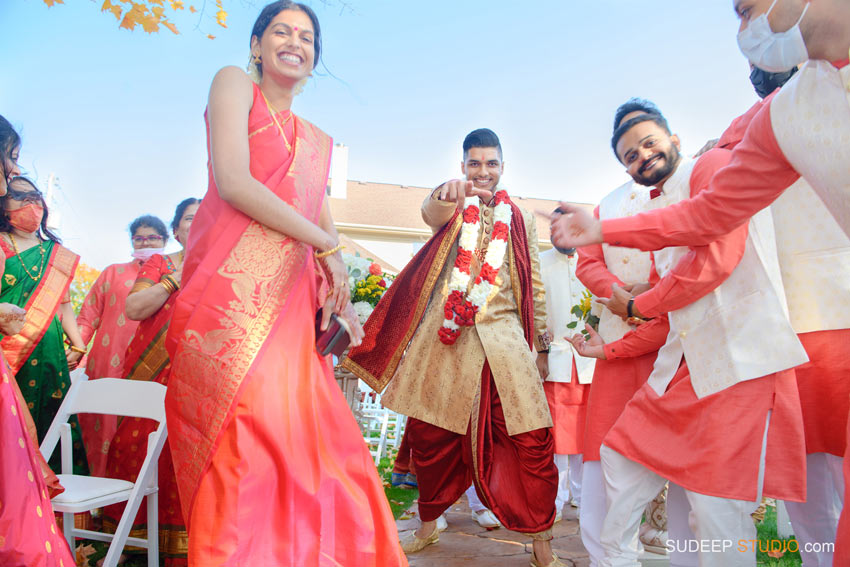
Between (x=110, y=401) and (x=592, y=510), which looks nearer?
(x=592, y=510)

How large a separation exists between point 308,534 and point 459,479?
6.50ft

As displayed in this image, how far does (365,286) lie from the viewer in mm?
4977

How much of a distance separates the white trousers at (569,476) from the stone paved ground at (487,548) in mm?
611

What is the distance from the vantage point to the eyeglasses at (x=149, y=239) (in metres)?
4.87

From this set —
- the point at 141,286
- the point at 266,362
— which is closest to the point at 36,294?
the point at 141,286

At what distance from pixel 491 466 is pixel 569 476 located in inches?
88.9

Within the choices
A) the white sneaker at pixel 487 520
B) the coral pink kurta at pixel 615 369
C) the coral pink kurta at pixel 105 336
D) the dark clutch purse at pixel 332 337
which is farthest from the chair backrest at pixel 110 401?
the white sneaker at pixel 487 520

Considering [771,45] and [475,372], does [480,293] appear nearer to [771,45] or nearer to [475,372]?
[475,372]

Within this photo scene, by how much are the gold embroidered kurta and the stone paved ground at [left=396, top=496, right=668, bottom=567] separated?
Answer: 0.73 m

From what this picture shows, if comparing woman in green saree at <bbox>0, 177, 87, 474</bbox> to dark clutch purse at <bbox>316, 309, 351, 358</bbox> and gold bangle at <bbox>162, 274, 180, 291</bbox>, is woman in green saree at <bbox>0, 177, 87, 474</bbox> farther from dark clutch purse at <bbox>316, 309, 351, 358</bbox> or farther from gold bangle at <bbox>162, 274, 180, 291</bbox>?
dark clutch purse at <bbox>316, 309, 351, 358</bbox>

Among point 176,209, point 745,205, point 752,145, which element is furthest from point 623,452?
point 176,209

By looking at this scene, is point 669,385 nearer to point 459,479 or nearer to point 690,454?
point 690,454

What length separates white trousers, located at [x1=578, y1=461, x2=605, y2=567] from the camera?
281cm

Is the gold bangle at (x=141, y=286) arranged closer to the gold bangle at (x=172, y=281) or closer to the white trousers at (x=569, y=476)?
the gold bangle at (x=172, y=281)
